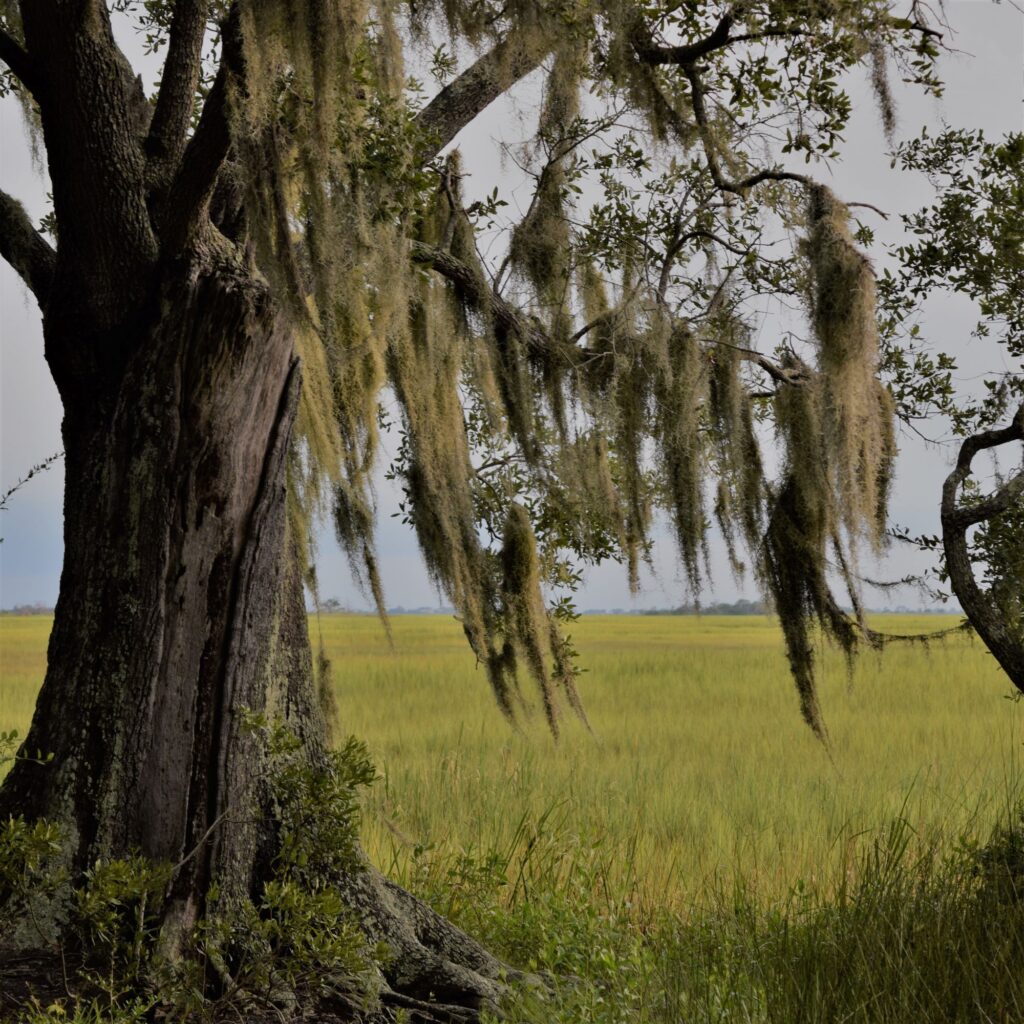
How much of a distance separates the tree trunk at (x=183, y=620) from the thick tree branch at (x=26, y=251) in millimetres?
395

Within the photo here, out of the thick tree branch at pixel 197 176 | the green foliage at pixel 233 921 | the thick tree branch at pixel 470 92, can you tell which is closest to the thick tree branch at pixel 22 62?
the thick tree branch at pixel 197 176

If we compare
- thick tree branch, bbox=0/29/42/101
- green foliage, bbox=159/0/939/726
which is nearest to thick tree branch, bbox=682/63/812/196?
green foliage, bbox=159/0/939/726

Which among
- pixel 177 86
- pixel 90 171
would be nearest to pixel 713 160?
pixel 177 86

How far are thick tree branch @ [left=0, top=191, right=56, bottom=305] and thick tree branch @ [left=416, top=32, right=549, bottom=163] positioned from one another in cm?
163

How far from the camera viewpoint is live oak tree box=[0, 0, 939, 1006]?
3.72 m

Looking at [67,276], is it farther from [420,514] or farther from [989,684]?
[989,684]

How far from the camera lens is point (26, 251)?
431 centimetres

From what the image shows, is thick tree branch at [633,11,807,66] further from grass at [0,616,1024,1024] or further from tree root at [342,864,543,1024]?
tree root at [342,864,543,1024]

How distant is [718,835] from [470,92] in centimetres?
410

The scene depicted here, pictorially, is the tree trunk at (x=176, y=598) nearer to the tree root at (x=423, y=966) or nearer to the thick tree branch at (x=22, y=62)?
the tree root at (x=423, y=966)

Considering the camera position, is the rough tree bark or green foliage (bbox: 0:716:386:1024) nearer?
green foliage (bbox: 0:716:386:1024)

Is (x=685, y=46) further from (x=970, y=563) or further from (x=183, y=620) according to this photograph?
(x=183, y=620)

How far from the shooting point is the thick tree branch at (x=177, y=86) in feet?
14.4

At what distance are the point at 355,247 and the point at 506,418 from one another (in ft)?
5.74
